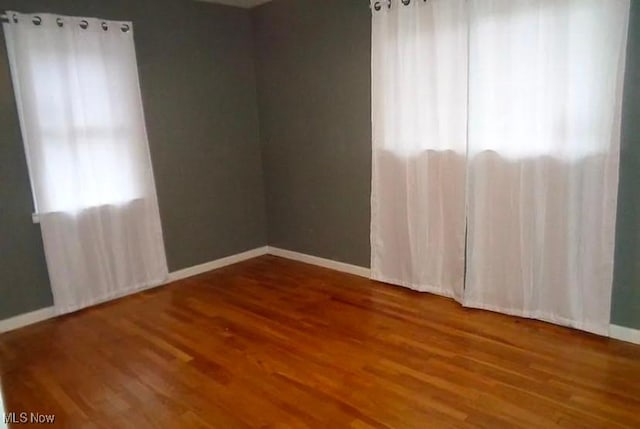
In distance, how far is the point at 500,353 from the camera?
2717 mm

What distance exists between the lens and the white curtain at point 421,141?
A: 128 inches

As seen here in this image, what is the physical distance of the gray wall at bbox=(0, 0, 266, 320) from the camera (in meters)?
3.37

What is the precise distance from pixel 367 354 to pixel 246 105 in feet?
9.50

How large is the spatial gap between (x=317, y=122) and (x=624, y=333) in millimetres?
2792

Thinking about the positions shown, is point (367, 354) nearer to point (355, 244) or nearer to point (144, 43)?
point (355, 244)

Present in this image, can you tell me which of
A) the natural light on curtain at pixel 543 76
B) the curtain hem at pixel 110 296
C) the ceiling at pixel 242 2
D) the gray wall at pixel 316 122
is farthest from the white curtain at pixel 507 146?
the curtain hem at pixel 110 296

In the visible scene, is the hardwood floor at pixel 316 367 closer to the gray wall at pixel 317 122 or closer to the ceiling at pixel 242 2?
the gray wall at pixel 317 122

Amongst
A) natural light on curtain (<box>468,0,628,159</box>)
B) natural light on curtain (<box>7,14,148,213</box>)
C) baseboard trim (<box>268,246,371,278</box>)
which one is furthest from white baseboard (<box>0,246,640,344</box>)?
natural light on curtain (<box>468,0,628,159</box>)

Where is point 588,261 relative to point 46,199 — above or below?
below

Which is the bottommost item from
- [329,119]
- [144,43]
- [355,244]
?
[355,244]

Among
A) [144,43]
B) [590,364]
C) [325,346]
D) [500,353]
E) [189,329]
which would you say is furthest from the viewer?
[144,43]

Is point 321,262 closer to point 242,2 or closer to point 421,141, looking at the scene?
point 421,141

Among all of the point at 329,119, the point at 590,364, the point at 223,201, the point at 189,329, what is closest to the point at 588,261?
the point at 590,364

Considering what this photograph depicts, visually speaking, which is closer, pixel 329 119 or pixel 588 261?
pixel 588 261
